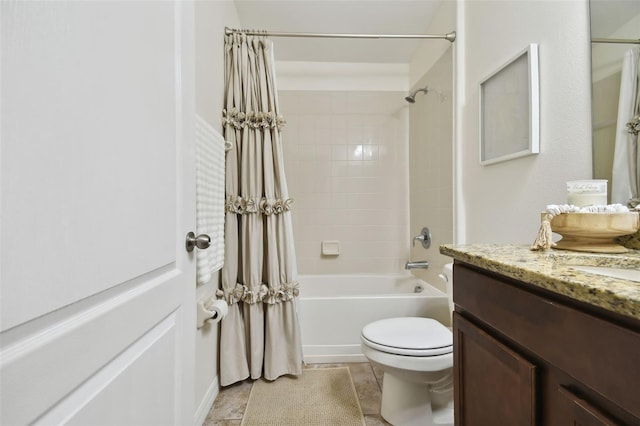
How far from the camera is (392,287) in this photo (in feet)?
8.94

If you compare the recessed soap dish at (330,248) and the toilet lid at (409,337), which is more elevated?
the recessed soap dish at (330,248)

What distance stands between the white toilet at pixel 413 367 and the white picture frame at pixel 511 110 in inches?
25.7

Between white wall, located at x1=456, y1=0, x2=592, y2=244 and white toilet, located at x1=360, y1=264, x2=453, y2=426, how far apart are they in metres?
0.43

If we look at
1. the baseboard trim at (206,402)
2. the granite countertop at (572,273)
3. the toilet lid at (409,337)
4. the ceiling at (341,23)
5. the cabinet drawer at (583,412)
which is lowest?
the baseboard trim at (206,402)

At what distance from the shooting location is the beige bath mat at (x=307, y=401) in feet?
4.85

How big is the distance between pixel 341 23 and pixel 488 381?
96.5 inches

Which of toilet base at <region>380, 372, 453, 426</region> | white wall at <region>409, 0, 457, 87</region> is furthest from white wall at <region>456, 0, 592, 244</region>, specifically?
toilet base at <region>380, 372, 453, 426</region>

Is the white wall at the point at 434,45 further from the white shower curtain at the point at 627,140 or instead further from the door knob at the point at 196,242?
the door knob at the point at 196,242

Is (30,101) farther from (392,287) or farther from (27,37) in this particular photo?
(392,287)

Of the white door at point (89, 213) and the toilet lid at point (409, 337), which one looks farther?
the toilet lid at point (409, 337)

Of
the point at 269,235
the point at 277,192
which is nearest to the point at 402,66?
the point at 277,192

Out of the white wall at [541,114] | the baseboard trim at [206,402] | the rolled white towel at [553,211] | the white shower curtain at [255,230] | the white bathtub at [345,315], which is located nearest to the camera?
the rolled white towel at [553,211]

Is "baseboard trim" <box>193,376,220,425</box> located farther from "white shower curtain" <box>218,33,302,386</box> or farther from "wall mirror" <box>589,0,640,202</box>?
"wall mirror" <box>589,0,640,202</box>

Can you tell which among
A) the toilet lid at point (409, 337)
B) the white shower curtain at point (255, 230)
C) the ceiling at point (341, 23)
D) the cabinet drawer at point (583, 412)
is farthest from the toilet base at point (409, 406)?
the ceiling at point (341, 23)
